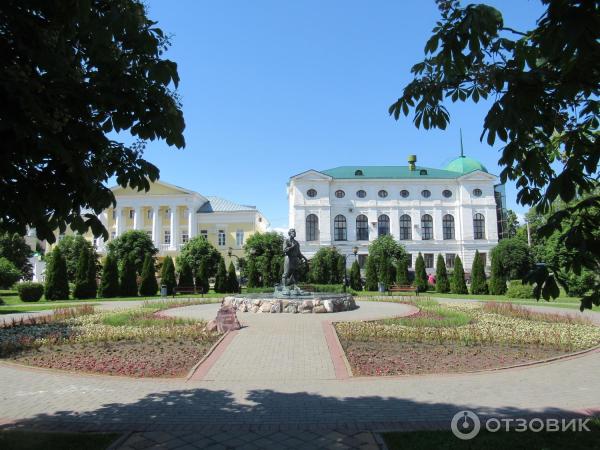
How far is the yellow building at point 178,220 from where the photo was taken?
201ft

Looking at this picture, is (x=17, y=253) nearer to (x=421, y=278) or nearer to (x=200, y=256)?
(x=200, y=256)

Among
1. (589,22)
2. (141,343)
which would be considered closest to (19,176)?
(589,22)

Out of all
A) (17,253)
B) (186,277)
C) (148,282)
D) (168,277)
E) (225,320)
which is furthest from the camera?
(17,253)

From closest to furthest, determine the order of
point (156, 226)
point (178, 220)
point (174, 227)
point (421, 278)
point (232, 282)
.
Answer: point (232, 282) < point (421, 278) < point (174, 227) < point (156, 226) < point (178, 220)

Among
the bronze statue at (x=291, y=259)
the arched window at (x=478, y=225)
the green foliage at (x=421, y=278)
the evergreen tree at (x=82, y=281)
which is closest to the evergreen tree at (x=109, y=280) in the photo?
the evergreen tree at (x=82, y=281)

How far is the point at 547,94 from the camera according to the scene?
10.9 ft

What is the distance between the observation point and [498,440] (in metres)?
4.95

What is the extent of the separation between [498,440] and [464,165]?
221 feet

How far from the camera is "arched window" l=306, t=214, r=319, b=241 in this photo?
5938cm

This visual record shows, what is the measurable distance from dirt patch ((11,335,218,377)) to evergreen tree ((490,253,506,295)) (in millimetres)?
30465

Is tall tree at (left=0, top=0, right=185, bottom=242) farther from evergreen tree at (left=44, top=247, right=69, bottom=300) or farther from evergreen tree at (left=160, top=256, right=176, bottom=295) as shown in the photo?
evergreen tree at (left=160, top=256, right=176, bottom=295)

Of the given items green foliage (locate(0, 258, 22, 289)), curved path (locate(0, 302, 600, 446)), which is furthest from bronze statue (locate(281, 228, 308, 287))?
green foliage (locate(0, 258, 22, 289))

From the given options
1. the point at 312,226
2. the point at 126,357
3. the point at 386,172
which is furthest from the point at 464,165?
the point at 126,357

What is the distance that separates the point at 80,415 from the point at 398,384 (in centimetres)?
494
